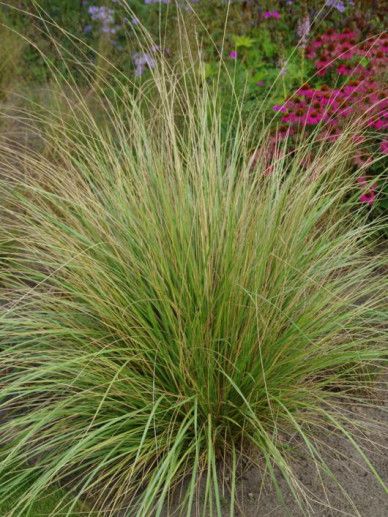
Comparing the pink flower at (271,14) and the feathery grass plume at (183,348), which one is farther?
the pink flower at (271,14)

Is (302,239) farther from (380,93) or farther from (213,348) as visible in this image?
(380,93)

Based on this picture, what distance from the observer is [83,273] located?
2.56m

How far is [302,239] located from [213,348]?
61 cm

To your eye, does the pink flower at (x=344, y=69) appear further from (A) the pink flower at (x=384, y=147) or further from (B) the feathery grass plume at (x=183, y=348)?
(B) the feathery grass plume at (x=183, y=348)

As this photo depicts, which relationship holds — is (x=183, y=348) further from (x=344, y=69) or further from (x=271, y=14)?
(x=271, y=14)

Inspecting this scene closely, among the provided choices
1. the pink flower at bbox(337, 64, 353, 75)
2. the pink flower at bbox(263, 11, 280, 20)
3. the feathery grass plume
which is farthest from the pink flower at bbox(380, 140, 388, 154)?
the pink flower at bbox(263, 11, 280, 20)

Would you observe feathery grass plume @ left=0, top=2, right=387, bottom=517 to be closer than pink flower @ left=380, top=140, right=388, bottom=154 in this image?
Yes

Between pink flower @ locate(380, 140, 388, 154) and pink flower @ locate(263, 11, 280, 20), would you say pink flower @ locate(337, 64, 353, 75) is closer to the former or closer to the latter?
pink flower @ locate(380, 140, 388, 154)

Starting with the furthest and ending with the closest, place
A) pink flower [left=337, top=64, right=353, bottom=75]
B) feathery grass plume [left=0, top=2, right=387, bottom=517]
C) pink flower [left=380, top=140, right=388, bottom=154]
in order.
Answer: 1. pink flower [left=337, top=64, right=353, bottom=75]
2. pink flower [left=380, top=140, right=388, bottom=154]
3. feathery grass plume [left=0, top=2, right=387, bottom=517]

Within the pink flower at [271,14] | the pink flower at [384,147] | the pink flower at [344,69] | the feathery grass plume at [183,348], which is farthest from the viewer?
the pink flower at [271,14]

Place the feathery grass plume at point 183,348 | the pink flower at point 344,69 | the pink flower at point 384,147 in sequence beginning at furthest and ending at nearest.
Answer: the pink flower at point 344,69
the pink flower at point 384,147
the feathery grass plume at point 183,348

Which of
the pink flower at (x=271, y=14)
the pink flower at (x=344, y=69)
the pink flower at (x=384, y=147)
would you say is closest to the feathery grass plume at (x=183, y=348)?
the pink flower at (x=384, y=147)

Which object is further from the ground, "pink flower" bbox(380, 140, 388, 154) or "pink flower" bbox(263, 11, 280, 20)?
"pink flower" bbox(263, 11, 280, 20)

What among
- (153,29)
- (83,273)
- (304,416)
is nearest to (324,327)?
→ (304,416)
